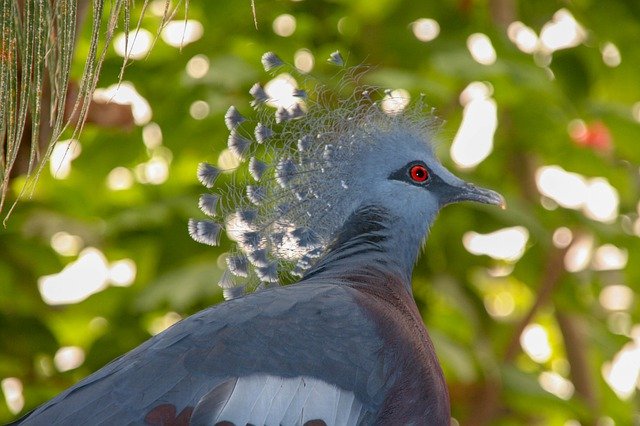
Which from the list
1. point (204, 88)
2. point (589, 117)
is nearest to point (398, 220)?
point (204, 88)

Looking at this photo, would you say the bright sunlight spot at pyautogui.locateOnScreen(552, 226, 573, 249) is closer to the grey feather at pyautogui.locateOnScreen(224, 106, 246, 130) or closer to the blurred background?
the blurred background

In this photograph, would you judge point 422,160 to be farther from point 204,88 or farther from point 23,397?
point 23,397

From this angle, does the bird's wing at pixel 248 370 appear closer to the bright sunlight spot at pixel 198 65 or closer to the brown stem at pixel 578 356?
the bright sunlight spot at pixel 198 65

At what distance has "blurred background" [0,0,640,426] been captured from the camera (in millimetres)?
3330

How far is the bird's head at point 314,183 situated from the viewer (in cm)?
228

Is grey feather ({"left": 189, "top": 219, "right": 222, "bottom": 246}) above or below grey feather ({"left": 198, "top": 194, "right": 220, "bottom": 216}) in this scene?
below

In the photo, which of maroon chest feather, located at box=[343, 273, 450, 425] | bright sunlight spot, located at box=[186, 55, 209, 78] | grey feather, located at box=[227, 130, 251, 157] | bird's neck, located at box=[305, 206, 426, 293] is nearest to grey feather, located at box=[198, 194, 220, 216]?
grey feather, located at box=[227, 130, 251, 157]

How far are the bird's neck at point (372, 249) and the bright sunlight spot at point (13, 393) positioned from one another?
1.75 meters

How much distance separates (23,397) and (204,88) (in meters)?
1.28

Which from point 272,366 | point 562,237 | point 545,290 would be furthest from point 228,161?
point 562,237

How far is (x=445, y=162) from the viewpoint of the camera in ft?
10.3

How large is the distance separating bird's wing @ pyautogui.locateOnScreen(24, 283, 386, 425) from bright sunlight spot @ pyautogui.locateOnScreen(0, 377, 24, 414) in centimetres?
180

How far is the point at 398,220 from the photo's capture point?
2.33 meters

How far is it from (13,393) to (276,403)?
219cm
